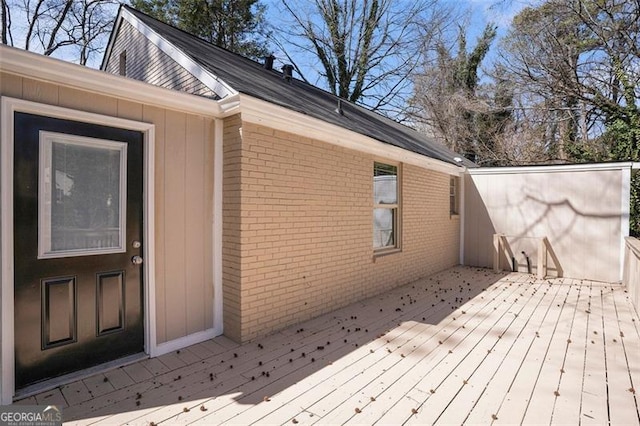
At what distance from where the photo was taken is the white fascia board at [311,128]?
11.6 feet

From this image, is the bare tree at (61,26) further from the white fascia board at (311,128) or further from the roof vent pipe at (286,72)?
the white fascia board at (311,128)

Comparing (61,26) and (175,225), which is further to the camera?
(61,26)

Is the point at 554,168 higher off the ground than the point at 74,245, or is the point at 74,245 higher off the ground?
the point at 554,168

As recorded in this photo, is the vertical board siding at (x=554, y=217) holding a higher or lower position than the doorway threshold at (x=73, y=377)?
higher

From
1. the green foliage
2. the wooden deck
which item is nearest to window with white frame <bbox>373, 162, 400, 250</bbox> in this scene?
the wooden deck

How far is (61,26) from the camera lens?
1218 centimetres

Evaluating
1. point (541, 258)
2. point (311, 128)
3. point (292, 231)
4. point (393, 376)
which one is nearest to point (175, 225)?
point (292, 231)

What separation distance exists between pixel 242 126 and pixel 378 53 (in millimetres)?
13952

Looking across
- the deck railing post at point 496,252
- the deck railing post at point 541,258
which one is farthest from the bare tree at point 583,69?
the deck railing post at point 496,252

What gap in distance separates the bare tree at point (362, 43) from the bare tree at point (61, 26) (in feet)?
22.3

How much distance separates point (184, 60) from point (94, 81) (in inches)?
68.1

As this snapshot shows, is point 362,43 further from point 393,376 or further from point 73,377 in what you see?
point 73,377

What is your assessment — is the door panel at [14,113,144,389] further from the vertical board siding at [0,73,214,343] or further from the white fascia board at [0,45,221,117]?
the white fascia board at [0,45,221,117]

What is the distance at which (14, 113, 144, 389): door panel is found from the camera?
2529mm
